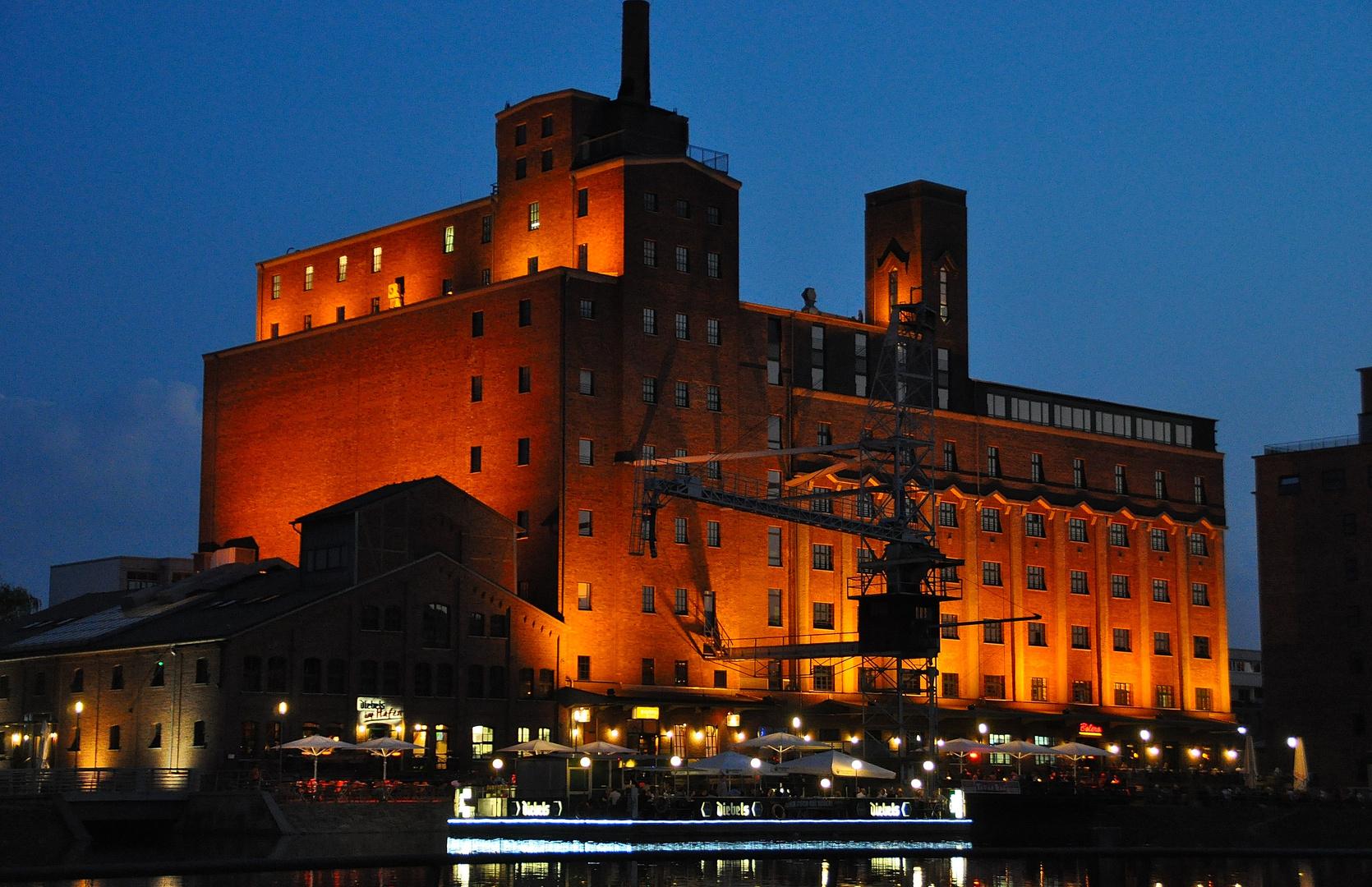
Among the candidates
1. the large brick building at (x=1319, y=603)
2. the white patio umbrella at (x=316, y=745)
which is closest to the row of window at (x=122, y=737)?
the white patio umbrella at (x=316, y=745)

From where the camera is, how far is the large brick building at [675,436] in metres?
83.7

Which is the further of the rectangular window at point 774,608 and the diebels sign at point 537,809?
the rectangular window at point 774,608

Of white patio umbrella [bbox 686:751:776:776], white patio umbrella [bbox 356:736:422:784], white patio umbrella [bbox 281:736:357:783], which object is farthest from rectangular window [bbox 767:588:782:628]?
white patio umbrella [bbox 281:736:357:783]

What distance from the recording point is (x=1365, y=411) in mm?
116000

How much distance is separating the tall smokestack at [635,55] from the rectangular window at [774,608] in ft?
89.2

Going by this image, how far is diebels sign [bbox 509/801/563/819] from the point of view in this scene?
55594 mm

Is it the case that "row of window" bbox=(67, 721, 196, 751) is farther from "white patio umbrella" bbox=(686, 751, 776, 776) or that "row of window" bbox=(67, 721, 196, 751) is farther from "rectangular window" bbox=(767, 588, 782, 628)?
"rectangular window" bbox=(767, 588, 782, 628)

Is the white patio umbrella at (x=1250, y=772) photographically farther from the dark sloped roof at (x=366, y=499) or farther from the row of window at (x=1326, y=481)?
the dark sloped roof at (x=366, y=499)

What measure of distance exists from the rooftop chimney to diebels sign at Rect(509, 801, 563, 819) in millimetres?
76523

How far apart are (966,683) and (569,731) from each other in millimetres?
27604

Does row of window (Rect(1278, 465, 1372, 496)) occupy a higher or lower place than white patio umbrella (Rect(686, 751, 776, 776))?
higher

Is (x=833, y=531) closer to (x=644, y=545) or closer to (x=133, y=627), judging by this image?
(x=644, y=545)

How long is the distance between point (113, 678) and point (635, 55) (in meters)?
43.2

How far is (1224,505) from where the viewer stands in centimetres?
11244
